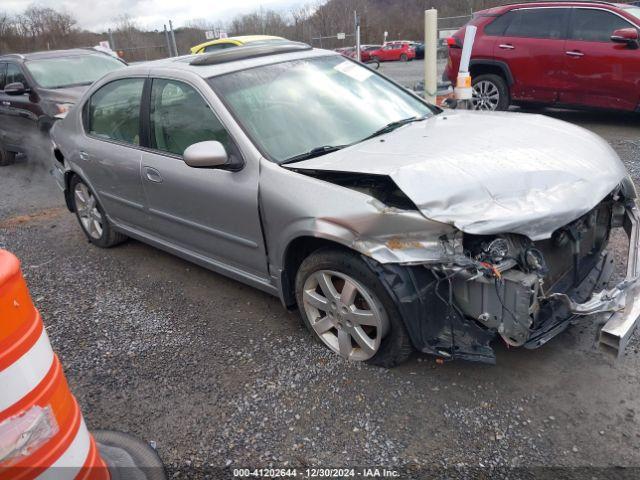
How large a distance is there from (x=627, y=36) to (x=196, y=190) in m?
6.25

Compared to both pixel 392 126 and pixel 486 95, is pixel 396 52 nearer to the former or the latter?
pixel 486 95

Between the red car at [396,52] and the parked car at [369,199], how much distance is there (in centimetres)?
2570

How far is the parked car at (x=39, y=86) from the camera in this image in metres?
7.19

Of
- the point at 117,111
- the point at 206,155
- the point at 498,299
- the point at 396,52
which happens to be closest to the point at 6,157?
the point at 117,111

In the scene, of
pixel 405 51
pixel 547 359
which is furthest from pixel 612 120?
pixel 405 51

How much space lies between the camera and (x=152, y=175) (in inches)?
141

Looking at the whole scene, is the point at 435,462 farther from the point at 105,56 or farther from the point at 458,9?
the point at 458,9

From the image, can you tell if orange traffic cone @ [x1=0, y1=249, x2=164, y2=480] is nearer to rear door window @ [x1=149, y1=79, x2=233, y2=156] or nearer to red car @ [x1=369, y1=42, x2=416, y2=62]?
rear door window @ [x1=149, y1=79, x2=233, y2=156]

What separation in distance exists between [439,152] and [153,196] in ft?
6.86

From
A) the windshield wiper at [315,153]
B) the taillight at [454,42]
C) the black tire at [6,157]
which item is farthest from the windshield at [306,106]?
the black tire at [6,157]

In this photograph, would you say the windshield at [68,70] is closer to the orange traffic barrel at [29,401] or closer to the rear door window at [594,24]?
the rear door window at [594,24]

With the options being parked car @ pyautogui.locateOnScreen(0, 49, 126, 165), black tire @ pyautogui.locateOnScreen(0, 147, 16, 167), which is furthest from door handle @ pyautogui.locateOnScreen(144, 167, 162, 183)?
black tire @ pyautogui.locateOnScreen(0, 147, 16, 167)

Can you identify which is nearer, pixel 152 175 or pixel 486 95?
pixel 152 175

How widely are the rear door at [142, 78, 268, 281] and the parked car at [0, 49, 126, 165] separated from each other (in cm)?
428
